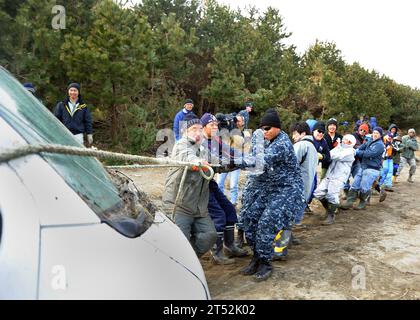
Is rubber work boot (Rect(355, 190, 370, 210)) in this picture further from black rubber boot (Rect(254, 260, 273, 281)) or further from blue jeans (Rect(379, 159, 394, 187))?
black rubber boot (Rect(254, 260, 273, 281))

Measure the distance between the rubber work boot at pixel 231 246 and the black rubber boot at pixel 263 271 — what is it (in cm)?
64

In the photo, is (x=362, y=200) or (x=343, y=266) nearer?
(x=343, y=266)

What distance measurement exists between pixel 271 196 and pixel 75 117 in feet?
12.8

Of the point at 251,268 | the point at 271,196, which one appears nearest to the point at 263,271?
the point at 251,268

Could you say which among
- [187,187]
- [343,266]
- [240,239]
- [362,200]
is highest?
[187,187]

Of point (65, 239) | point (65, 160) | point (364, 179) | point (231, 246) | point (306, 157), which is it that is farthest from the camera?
point (364, 179)

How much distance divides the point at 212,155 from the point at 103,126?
759 centimetres

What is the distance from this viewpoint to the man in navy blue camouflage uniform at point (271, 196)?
4.09 m

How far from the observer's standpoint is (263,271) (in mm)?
4141

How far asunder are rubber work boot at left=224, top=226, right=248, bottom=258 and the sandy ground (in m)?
0.08

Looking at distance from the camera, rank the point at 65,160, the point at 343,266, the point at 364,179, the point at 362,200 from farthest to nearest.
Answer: the point at 362,200, the point at 364,179, the point at 343,266, the point at 65,160

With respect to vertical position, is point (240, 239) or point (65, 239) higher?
point (65, 239)

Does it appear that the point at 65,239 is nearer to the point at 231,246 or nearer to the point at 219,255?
the point at 219,255
